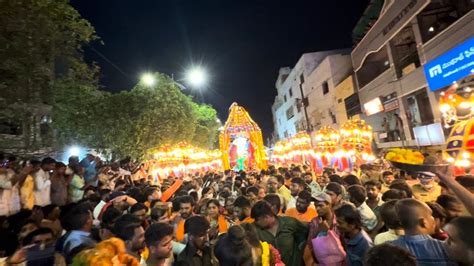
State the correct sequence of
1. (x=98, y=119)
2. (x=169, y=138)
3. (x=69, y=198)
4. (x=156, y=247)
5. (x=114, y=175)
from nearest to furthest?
(x=156, y=247) → (x=69, y=198) → (x=114, y=175) → (x=98, y=119) → (x=169, y=138)

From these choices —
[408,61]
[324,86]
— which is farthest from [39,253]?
[324,86]

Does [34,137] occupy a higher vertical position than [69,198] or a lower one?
higher

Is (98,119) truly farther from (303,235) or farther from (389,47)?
(389,47)

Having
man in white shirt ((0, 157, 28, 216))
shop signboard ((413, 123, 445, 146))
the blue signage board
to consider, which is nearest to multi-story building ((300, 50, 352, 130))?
shop signboard ((413, 123, 445, 146))

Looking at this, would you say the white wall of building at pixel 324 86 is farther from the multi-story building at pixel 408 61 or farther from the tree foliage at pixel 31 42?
the tree foliage at pixel 31 42

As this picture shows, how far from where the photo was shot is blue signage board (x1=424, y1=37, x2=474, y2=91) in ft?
35.9

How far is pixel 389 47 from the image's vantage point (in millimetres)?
18297

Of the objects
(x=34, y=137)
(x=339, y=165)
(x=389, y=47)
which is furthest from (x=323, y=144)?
(x=34, y=137)

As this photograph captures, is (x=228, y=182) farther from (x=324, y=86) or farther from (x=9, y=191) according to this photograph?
(x=324, y=86)

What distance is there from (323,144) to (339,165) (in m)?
1.72

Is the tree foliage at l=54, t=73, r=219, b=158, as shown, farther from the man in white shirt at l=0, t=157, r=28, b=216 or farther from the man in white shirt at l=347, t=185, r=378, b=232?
the man in white shirt at l=347, t=185, r=378, b=232

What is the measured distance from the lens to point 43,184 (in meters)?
7.25

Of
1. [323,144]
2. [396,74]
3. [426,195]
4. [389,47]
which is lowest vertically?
[426,195]

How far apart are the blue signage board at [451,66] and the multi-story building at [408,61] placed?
90 millimetres
